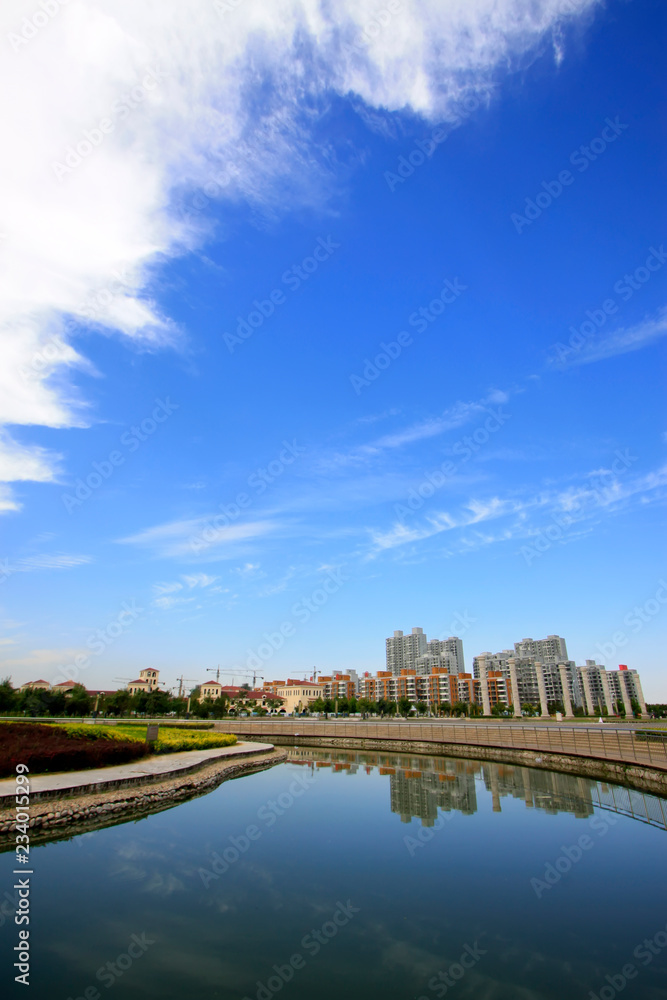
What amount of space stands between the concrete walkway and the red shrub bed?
12.1 inches

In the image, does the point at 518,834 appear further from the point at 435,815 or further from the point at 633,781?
the point at 633,781

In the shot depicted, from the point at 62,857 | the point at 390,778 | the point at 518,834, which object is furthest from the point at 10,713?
the point at 518,834

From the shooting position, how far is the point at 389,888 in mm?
8742

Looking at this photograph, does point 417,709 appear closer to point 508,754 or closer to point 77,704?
point 77,704

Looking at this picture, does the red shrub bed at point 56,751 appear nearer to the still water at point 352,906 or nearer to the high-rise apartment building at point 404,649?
the still water at point 352,906

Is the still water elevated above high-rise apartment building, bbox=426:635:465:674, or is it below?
below

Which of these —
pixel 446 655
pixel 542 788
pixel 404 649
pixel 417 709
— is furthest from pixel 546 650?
pixel 542 788

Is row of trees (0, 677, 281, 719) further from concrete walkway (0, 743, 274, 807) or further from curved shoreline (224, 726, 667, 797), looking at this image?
concrete walkway (0, 743, 274, 807)

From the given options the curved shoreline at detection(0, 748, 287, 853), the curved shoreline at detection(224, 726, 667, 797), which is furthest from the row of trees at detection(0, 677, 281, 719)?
the curved shoreline at detection(0, 748, 287, 853)

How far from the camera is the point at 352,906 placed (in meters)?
8.01

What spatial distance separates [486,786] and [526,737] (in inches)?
343

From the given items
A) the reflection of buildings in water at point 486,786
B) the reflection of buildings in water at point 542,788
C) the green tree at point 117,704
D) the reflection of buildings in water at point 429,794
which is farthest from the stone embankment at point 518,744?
the green tree at point 117,704

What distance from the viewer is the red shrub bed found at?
14.4 meters

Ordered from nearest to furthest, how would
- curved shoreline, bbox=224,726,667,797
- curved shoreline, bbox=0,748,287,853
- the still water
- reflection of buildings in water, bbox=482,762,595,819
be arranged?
the still water < curved shoreline, bbox=0,748,287,853 < reflection of buildings in water, bbox=482,762,595,819 < curved shoreline, bbox=224,726,667,797
